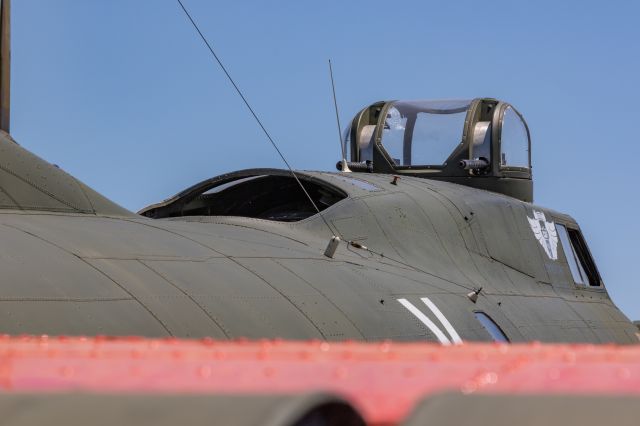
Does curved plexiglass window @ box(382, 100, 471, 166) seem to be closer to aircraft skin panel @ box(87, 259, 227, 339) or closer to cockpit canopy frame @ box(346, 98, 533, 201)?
cockpit canopy frame @ box(346, 98, 533, 201)

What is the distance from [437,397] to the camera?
6.12 ft

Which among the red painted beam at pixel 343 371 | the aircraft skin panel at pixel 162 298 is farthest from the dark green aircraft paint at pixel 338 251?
the red painted beam at pixel 343 371

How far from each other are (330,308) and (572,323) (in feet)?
17.4

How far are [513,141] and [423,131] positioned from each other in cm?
119

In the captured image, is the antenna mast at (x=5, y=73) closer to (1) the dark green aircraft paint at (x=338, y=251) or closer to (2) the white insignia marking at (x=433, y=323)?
(1) the dark green aircraft paint at (x=338, y=251)

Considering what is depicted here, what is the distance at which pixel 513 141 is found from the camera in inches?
569

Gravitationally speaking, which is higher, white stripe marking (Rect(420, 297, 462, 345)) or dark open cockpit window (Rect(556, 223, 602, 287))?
white stripe marking (Rect(420, 297, 462, 345))

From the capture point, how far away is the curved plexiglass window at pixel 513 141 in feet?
46.4

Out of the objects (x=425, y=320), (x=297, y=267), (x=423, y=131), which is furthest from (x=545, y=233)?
(x=297, y=267)

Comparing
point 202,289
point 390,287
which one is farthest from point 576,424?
point 390,287

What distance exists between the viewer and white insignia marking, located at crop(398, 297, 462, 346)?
862 centimetres

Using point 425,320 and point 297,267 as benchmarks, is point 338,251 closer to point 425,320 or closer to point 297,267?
point 425,320

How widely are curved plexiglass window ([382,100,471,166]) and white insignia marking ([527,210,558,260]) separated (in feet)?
4.92

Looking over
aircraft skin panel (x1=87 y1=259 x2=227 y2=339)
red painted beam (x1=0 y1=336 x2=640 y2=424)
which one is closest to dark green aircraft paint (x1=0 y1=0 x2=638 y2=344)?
aircraft skin panel (x1=87 y1=259 x2=227 y2=339)
